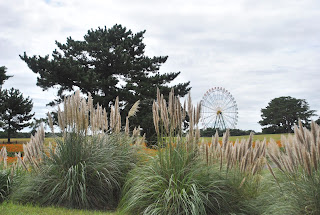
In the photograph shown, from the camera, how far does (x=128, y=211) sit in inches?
163

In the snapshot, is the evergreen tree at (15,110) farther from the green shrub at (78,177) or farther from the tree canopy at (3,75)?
the green shrub at (78,177)

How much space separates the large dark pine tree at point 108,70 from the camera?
1856 centimetres

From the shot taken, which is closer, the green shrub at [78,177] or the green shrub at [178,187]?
the green shrub at [178,187]

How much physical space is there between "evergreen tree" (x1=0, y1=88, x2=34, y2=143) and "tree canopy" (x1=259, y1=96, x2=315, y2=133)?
93.2 ft

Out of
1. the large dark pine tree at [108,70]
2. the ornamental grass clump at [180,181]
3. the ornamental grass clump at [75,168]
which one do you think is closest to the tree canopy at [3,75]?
the large dark pine tree at [108,70]

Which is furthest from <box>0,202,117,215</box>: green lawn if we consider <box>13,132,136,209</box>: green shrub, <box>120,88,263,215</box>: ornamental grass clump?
<box>120,88,263,215</box>: ornamental grass clump

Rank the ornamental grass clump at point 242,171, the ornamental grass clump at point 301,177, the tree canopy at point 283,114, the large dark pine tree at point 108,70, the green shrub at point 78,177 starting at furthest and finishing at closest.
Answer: the tree canopy at point 283,114 → the large dark pine tree at point 108,70 → the green shrub at point 78,177 → the ornamental grass clump at point 242,171 → the ornamental grass clump at point 301,177

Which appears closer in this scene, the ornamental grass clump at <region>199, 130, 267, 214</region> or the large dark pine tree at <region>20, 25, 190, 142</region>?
the ornamental grass clump at <region>199, 130, 267, 214</region>

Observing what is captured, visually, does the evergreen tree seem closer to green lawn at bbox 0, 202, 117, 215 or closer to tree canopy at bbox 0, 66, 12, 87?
tree canopy at bbox 0, 66, 12, 87

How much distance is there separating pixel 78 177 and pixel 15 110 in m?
28.2

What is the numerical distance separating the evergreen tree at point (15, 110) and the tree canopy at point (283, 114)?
28.4 m

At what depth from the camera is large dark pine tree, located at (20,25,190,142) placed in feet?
60.9

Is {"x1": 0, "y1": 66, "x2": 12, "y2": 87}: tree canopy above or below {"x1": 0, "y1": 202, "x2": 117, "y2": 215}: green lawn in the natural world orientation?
above

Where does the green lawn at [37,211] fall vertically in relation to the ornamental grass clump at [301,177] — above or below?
below
